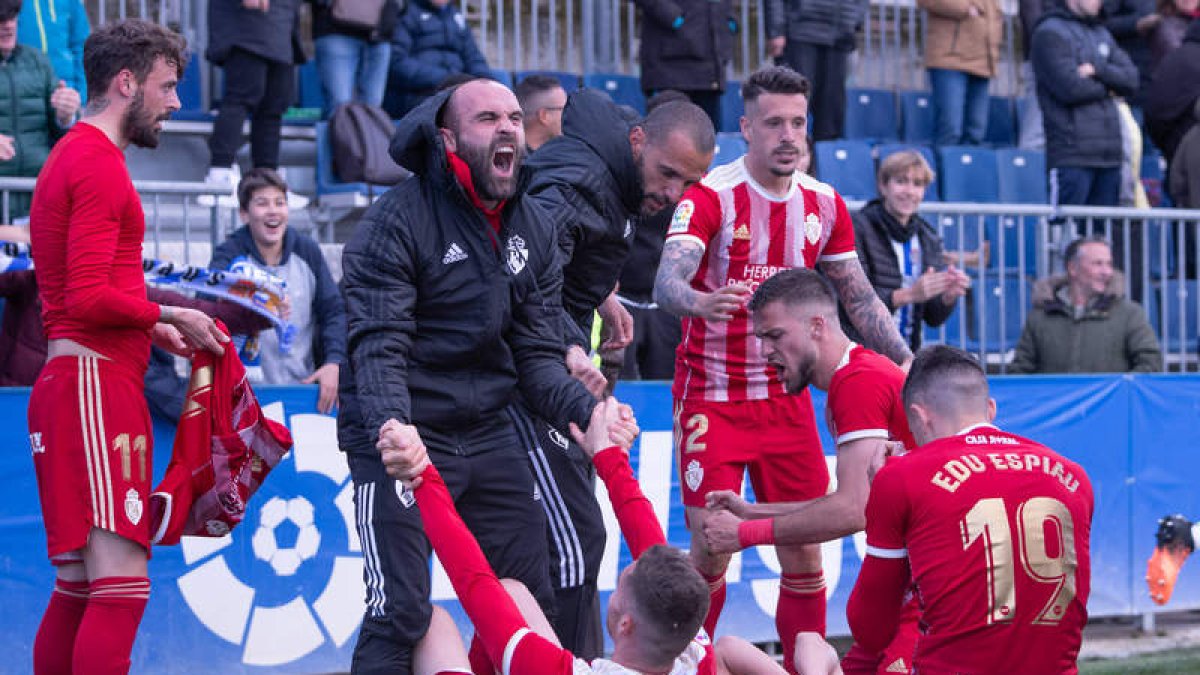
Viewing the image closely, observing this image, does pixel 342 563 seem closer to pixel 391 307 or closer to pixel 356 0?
pixel 391 307

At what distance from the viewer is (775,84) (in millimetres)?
6707

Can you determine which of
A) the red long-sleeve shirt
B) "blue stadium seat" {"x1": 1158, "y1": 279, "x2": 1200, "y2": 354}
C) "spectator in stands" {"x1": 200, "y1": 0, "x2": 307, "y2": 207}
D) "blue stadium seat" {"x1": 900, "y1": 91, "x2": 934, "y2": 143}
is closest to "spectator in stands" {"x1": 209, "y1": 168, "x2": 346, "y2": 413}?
the red long-sleeve shirt

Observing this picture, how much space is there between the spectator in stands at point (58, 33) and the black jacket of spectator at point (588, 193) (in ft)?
14.9

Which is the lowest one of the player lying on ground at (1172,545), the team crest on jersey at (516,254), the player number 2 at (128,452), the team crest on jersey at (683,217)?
the player lying on ground at (1172,545)

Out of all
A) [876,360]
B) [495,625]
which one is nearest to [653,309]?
[876,360]

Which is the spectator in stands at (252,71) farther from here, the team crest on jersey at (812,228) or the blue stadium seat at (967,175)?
the blue stadium seat at (967,175)

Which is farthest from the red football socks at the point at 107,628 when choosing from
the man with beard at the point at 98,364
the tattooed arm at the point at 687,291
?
the tattooed arm at the point at 687,291

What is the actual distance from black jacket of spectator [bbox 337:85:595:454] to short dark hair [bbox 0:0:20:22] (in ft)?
13.9

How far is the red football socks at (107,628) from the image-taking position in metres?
5.41

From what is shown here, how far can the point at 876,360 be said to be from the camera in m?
5.86

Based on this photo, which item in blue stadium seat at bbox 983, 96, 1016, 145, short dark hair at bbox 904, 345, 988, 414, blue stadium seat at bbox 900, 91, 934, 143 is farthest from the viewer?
blue stadium seat at bbox 983, 96, 1016, 145

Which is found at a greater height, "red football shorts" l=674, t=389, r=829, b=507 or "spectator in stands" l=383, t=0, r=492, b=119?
"spectator in stands" l=383, t=0, r=492, b=119

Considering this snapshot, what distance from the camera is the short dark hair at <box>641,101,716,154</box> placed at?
6.31 meters

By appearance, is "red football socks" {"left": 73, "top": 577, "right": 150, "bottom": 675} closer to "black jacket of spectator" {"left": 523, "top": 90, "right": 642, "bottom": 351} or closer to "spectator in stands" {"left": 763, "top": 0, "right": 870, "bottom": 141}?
"black jacket of spectator" {"left": 523, "top": 90, "right": 642, "bottom": 351}
